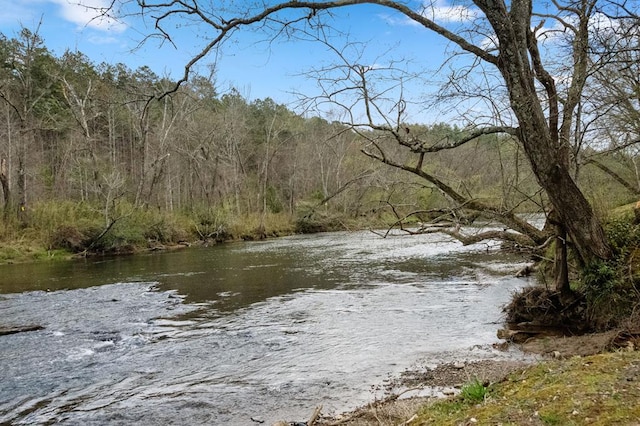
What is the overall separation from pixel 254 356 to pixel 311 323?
240 cm

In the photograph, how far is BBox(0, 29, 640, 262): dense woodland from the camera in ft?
33.4

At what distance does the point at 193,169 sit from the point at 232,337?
3910cm

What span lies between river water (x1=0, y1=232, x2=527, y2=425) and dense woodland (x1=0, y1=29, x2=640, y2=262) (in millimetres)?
2231

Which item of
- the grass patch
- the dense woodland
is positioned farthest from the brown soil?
the dense woodland

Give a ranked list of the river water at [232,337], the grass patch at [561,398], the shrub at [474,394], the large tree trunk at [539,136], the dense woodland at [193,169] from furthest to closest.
Result: 1. the dense woodland at [193,169]
2. the large tree trunk at [539,136]
3. the river water at [232,337]
4. the shrub at [474,394]
5. the grass patch at [561,398]

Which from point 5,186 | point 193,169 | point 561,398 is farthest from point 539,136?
point 193,169

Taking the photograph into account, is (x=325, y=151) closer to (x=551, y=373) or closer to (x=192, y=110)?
(x=192, y=110)

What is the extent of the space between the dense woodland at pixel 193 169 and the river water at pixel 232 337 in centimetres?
223

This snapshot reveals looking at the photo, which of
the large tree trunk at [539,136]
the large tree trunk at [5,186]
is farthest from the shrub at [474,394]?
the large tree trunk at [5,186]

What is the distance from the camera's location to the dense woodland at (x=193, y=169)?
10.2 meters

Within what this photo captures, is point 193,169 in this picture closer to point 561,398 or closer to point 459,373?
point 459,373

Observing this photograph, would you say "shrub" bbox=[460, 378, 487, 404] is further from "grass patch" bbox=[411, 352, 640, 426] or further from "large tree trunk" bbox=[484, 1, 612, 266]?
"large tree trunk" bbox=[484, 1, 612, 266]

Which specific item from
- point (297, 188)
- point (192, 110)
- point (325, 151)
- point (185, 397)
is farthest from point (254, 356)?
point (297, 188)

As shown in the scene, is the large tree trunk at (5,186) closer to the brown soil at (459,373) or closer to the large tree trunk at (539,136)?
the brown soil at (459,373)
